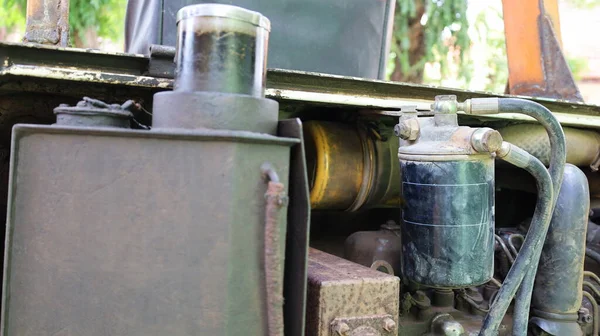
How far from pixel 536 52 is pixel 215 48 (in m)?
1.97

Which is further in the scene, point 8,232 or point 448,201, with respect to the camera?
point 448,201

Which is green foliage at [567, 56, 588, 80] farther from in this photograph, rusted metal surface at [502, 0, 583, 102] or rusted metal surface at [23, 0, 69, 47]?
rusted metal surface at [23, 0, 69, 47]

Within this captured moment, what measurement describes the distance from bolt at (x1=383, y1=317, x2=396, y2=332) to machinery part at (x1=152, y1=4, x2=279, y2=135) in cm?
52

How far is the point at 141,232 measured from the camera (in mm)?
990

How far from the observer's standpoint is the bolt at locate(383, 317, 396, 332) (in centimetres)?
122

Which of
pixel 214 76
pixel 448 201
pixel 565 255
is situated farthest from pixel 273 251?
pixel 565 255

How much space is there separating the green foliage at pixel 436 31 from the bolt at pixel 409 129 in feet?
12.9

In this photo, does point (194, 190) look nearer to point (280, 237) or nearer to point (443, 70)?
point (280, 237)

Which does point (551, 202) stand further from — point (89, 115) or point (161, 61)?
point (89, 115)

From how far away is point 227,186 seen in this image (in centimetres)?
98

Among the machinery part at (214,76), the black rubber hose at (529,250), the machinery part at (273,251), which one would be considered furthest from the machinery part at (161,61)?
the black rubber hose at (529,250)

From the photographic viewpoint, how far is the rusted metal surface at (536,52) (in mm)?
2459

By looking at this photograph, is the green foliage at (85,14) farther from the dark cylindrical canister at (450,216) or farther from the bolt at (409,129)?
the dark cylindrical canister at (450,216)

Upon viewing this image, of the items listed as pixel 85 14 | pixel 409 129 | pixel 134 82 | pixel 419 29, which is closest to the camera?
pixel 134 82
